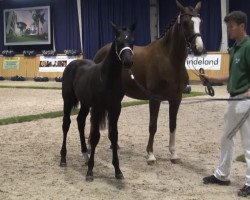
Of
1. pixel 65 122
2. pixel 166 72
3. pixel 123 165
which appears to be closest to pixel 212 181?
pixel 123 165

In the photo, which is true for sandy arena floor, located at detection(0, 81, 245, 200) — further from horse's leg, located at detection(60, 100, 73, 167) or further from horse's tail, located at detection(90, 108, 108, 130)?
horse's tail, located at detection(90, 108, 108, 130)

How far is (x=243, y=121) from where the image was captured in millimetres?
4949

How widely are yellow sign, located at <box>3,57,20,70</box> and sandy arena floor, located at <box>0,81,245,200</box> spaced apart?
14284 millimetres

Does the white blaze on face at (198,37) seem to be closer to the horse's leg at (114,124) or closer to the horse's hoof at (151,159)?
the horse's leg at (114,124)

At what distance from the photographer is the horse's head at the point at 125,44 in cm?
514

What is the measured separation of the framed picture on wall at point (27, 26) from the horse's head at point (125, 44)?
21.6 m

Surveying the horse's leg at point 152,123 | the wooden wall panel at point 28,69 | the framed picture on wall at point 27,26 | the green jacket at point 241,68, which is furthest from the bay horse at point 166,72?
the framed picture on wall at point 27,26

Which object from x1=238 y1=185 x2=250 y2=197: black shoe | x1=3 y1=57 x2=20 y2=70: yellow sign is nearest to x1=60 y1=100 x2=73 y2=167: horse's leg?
x1=238 y1=185 x2=250 y2=197: black shoe

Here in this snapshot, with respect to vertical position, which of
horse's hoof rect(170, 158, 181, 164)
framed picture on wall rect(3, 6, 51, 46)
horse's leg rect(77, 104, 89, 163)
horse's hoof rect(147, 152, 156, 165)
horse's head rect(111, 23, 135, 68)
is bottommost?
horse's hoof rect(170, 158, 181, 164)

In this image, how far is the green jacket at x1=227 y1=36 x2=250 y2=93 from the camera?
4.80 meters

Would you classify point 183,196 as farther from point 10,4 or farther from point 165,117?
point 10,4

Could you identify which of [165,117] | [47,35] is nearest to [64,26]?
[47,35]

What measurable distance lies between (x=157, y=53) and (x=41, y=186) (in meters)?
2.64

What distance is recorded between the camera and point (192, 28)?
19.7 feet
